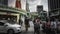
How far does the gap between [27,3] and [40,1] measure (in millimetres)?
261

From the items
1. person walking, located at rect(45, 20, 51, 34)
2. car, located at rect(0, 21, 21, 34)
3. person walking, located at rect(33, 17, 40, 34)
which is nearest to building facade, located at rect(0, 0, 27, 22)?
car, located at rect(0, 21, 21, 34)

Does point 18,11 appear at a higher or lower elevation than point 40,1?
lower

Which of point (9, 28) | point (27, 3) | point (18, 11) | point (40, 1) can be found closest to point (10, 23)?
point (9, 28)

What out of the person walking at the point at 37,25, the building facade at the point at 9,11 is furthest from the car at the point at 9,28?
the person walking at the point at 37,25

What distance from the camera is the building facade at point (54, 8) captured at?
2.99m

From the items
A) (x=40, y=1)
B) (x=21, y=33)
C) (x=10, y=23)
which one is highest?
(x=40, y=1)

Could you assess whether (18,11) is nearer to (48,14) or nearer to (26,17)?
(26,17)

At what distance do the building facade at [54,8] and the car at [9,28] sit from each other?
0.69 metres

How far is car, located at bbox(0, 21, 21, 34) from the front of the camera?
9.40ft

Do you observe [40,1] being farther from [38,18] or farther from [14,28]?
[14,28]

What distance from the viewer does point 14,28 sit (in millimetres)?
2969

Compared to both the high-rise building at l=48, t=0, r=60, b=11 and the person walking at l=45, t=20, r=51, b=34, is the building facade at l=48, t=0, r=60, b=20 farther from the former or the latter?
the person walking at l=45, t=20, r=51, b=34

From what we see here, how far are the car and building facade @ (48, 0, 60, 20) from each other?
69 centimetres

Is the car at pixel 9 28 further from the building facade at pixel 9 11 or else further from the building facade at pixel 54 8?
the building facade at pixel 54 8
